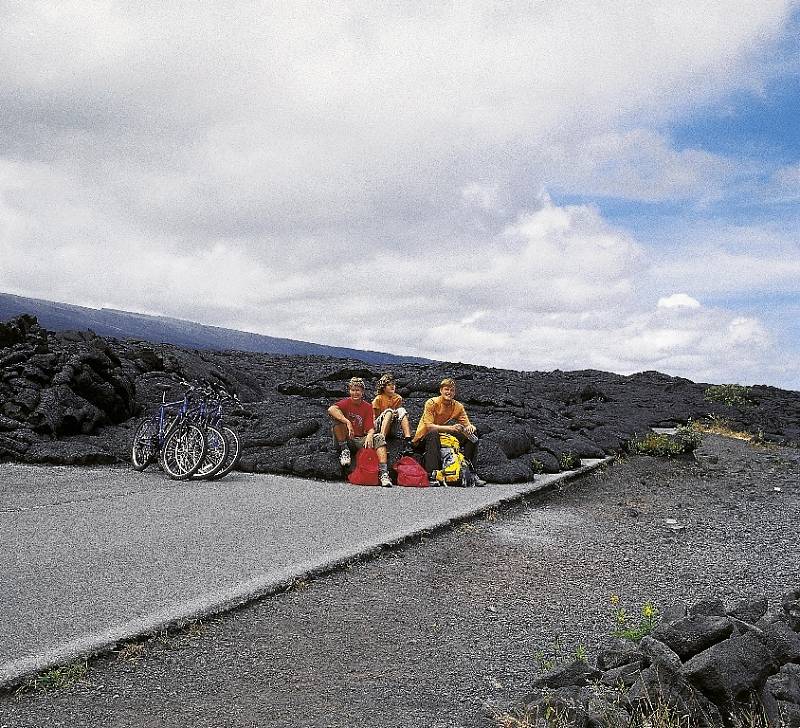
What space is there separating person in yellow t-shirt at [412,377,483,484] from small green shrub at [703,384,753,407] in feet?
68.6

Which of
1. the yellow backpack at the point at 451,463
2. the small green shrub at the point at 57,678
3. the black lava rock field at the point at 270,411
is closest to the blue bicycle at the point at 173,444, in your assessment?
the black lava rock field at the point at 270,411

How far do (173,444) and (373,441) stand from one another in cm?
317

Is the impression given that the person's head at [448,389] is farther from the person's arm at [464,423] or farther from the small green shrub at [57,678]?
the small green shrub at [57,678]

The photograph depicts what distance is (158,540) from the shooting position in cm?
782

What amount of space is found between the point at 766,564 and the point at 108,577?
256 inches

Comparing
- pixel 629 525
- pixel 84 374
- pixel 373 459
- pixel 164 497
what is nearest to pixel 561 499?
pixel 629 525

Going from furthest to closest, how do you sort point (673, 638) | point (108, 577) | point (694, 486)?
point (694, 486), point (108, 577), point (673, 638)

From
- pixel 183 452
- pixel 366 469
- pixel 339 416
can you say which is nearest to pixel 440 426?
pixel 366 469

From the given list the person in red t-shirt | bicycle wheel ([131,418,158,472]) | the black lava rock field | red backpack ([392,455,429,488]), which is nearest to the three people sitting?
the person in red t-shirt

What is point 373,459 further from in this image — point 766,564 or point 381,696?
point 381,696

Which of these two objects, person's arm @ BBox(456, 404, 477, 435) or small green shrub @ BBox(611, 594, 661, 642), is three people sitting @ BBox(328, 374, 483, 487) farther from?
small green shrub @ BBox(611, 594, 661, 642)

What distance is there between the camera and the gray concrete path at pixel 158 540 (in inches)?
222

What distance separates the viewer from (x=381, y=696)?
4.74 meters

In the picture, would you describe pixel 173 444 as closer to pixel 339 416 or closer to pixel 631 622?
pixel 339 416
